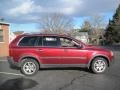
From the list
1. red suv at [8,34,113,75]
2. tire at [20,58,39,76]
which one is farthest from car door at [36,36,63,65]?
tire at [20,58,39,76]

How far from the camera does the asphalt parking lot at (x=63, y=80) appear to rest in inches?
397

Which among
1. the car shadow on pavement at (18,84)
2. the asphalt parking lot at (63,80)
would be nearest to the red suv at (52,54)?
the asphalt parking lot at (63,80)

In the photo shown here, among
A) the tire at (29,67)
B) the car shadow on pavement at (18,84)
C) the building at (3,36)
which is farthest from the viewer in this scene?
the building at (3,36)

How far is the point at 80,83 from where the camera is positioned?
1076 cm

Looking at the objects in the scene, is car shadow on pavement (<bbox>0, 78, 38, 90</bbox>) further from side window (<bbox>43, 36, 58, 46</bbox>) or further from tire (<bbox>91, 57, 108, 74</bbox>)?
tire (<bbox>91, 57, 108, 74</bbox>)

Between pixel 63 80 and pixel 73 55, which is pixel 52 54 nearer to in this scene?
pixel 73 55

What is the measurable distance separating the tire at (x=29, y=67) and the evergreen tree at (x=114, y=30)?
61813mm

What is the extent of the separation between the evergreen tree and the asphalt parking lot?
6125 cm

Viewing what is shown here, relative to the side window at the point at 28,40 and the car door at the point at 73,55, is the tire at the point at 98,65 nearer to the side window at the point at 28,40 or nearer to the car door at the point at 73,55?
the car door at the point at 73,55

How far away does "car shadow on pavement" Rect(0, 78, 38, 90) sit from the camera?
33.1 feet

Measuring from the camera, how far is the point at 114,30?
246 ft

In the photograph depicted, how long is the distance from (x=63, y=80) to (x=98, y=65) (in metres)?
2.30

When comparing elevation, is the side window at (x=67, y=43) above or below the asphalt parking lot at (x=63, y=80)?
above

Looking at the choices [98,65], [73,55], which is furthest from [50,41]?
[98,65]
